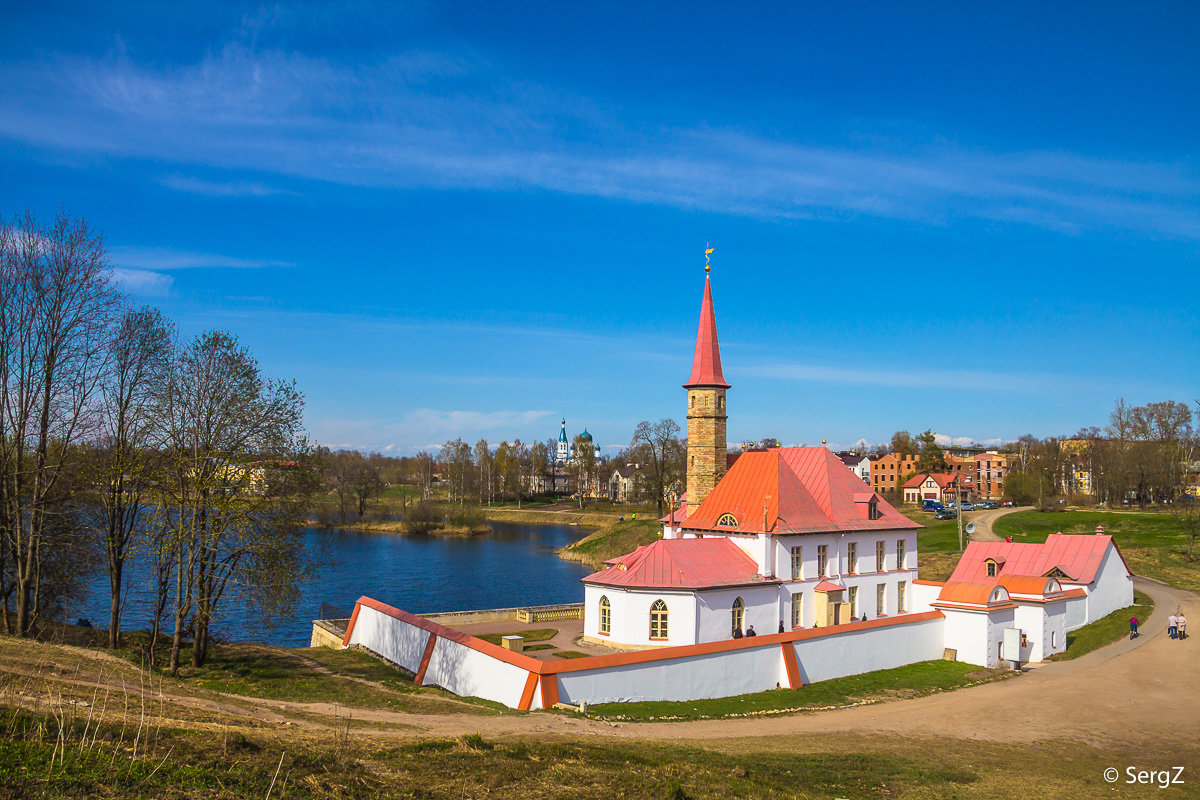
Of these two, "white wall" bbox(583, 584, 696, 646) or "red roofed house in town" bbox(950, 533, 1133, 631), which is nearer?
"white wall" bbox(583, 584, 696, 646)

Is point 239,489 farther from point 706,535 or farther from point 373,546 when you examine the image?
point 373,546

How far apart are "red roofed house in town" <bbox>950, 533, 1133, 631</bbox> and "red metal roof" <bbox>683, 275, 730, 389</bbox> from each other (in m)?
14.9

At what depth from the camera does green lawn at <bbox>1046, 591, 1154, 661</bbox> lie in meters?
30.7

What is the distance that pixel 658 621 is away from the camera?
2914 cm

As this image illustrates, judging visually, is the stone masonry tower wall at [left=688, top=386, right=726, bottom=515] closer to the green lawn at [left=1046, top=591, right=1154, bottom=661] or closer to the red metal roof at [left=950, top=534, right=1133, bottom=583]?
the red metal roof at [left=950, top=534, right=1133, bottom=583]

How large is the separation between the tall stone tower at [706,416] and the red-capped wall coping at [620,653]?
12.6m

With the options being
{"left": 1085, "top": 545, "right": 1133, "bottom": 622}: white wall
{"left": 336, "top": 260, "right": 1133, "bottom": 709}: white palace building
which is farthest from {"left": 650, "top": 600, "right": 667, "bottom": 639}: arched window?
{"left": 1085, "top": 545, "right": 1133, "bottom": 622}: white wall

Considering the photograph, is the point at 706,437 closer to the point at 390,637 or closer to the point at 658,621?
the point at 658,621

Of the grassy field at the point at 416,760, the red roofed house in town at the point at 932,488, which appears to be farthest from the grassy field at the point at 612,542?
the grassy field at the point at 416,760

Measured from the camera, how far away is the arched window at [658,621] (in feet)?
95.4

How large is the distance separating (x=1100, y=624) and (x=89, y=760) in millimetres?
38059

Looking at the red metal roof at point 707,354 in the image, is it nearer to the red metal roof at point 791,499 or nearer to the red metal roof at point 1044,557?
the red metal roof at point 791,499

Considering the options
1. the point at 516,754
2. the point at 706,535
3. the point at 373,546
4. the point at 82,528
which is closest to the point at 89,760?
the point at 516,754

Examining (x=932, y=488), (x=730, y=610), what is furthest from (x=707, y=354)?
(x=932, y=488)
